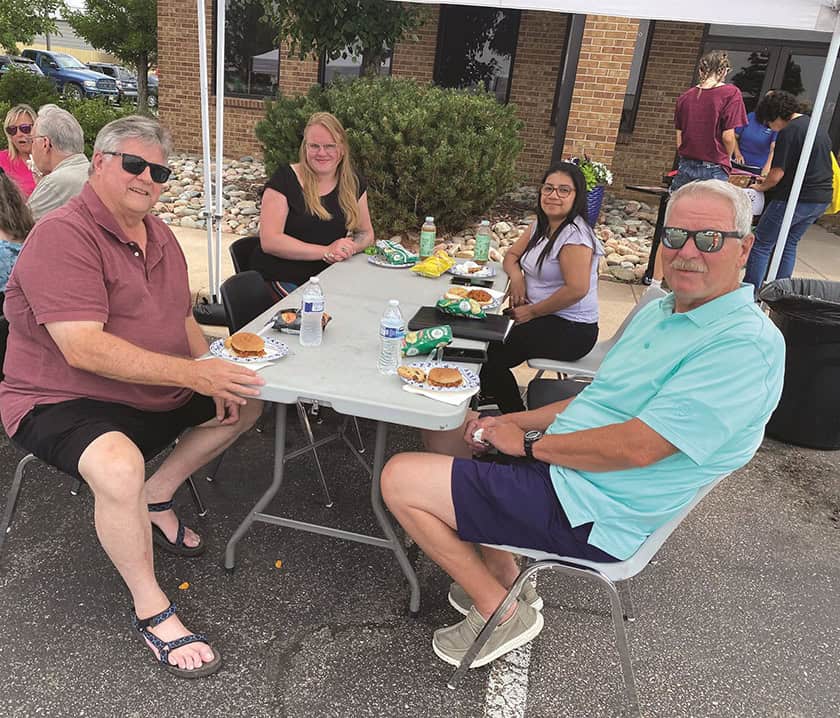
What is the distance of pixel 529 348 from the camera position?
11.6ft

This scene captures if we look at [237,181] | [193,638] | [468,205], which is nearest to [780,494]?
[193,638]

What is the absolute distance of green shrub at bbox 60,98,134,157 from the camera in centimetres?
920

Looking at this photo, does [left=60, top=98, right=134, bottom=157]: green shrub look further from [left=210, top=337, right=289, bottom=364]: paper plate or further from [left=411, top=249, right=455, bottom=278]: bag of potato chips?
[left=210, top=337, right=289, bottom=364]: paper plate

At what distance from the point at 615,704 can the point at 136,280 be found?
211 cm

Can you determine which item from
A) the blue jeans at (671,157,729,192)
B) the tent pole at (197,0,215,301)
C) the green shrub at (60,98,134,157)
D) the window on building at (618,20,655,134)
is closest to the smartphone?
the tent pole at (197,0,215,301)

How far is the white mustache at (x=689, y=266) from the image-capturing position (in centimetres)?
185

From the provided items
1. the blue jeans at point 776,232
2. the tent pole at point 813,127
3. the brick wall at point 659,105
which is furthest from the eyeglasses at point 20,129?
the brick wall at point 659,105

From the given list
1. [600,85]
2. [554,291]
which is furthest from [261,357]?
[600,85]

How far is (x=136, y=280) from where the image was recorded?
2291 millimetres

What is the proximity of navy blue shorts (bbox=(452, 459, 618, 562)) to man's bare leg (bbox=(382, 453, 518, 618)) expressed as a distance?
5 centimetres

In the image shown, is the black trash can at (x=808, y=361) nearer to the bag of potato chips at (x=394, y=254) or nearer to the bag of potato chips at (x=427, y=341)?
the bag of potato chips at (x=394, y=254)

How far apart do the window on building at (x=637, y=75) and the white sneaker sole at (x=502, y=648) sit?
9593 mm

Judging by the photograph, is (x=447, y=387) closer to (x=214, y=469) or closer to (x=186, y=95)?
(x=214, y=469)

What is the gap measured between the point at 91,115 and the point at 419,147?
562cm
